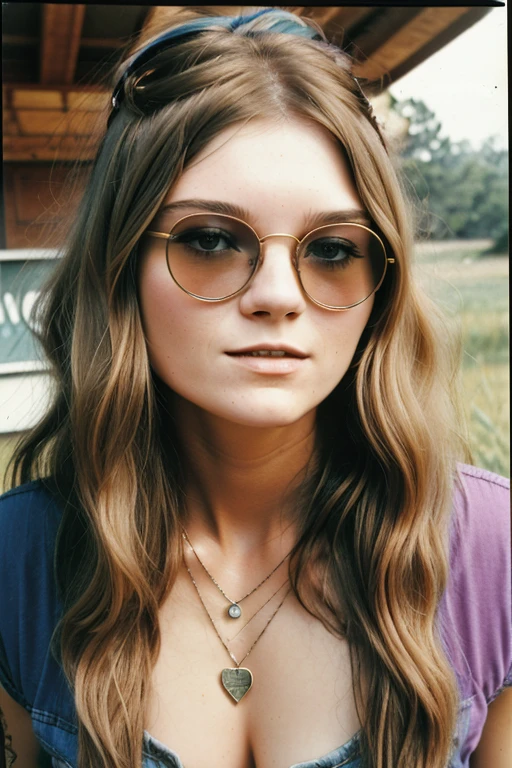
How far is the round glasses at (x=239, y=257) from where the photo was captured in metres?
0.89

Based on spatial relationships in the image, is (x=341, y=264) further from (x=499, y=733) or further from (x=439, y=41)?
(x=499, y=733)

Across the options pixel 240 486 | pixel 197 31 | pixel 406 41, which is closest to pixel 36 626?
pixel 240 486

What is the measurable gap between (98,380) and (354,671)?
1.65 ft

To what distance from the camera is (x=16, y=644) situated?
110 cm

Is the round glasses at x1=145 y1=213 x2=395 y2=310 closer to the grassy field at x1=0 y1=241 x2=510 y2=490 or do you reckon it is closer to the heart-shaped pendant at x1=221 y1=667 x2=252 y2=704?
the grassy field at x1=0 y1=241 x2=510 y2=490

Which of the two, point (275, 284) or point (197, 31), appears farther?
point (197, 31)

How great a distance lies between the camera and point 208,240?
0.90 metres

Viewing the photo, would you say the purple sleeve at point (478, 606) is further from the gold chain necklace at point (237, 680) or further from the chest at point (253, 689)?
the gold chain necklace at point (237, 680)

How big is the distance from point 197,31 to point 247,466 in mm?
573

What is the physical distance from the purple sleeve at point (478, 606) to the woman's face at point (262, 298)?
317 mm

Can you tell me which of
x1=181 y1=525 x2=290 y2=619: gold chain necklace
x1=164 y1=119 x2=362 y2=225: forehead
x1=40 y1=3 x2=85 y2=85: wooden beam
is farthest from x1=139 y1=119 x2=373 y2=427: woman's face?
x1=40 y1=3 x2=85 y2=85: wooden beam

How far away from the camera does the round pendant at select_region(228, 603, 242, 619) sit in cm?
106

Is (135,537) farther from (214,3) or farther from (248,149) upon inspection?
(214,3)

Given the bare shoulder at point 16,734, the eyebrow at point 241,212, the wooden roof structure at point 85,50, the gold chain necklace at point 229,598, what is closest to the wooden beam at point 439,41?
the wooden roof structure at point 85,50
